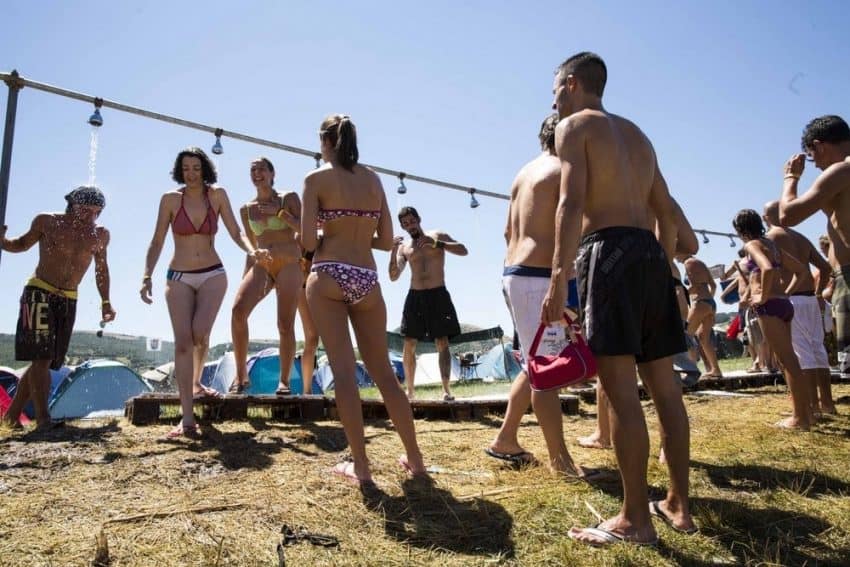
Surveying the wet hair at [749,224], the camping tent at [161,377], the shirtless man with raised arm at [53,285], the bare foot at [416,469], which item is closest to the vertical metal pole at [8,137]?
the shirtless man with raised arm at [53,285]

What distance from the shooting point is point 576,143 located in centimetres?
256

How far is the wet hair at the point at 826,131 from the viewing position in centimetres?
379

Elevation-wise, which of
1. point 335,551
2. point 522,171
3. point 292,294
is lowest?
point 335,551

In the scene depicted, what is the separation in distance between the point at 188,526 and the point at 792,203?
400 centimetres

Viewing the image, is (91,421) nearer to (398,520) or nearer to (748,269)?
(398,520)

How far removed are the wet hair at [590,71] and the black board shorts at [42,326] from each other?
5.32 m

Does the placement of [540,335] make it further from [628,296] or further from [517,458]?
[517,458]

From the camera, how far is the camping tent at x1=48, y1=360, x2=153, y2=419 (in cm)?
937

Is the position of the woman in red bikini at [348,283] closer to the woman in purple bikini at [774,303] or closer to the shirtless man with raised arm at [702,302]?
the woman in purple bikini at [774,303]

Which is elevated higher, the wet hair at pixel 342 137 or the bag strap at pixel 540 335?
the wet hair at pixel 342 137

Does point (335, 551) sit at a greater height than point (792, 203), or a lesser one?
lesser

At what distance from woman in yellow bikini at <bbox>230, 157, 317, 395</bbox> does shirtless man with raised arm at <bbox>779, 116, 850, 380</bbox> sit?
4.35 m

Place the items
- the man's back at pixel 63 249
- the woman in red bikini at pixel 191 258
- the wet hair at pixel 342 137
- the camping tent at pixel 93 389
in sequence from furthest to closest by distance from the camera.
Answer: the camping tent at pixel 93 389 → the man's back at pixel 63 249 → the woman in red bikini at pixel 191 258 → the wet hair at pixel 342 137

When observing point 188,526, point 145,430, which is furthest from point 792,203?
point 145,430
